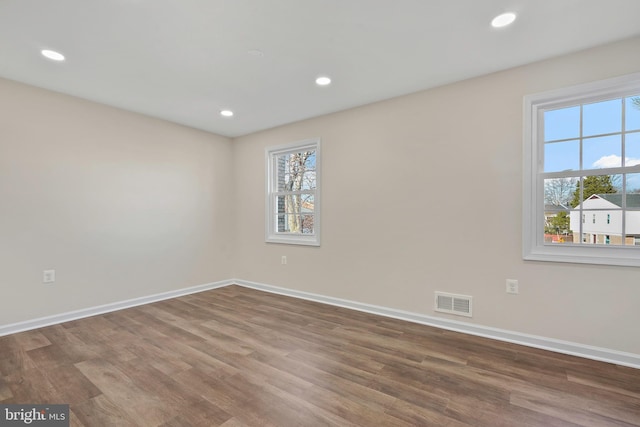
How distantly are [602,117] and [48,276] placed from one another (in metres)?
5.36

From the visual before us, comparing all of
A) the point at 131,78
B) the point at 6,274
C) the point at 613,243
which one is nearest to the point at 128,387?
the point at 6,274

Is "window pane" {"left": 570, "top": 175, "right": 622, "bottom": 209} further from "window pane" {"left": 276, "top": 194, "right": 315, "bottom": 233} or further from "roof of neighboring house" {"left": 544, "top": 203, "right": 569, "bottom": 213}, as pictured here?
"window pane" {"left": 276, "top": 194, "right": 315, "bottom": 233}

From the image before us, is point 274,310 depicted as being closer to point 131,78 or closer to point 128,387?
point 128,387

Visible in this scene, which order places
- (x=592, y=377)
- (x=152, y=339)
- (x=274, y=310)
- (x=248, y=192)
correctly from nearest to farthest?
(x=592, y=377), (x=152, y=339), (x=274, y=310), (x=248, y=192)

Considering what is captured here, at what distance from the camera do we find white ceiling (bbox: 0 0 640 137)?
6.14 ft

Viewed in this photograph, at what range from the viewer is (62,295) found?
3111 mm

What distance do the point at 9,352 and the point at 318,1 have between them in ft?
11.8

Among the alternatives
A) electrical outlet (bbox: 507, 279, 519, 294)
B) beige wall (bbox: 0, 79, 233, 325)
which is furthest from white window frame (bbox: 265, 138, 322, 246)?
electrical outlet (bbox: 507, 279, 519, 294)

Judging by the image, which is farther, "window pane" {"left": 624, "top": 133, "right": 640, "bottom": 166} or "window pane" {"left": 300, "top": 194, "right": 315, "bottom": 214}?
"window pane" {"left": 300, "top": 194, "right": 315, "bottom": 214}

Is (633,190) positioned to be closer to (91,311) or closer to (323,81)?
(323,81)

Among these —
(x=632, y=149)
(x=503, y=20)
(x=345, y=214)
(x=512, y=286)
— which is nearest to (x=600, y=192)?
→ (x=632, y=149)

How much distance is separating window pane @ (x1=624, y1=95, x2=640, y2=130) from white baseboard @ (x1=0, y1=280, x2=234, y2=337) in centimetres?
503

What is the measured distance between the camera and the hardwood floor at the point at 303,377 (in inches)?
65.2

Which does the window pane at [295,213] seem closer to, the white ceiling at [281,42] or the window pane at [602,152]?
the white ceiling at [281,42]
